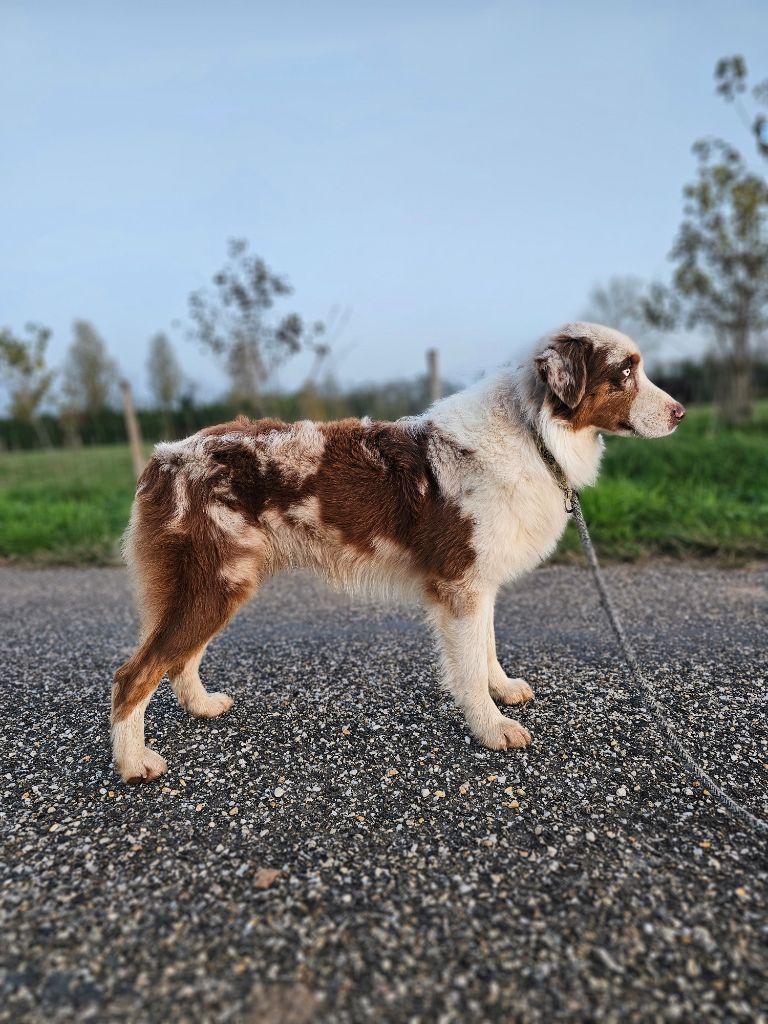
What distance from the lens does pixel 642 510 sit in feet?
25.5

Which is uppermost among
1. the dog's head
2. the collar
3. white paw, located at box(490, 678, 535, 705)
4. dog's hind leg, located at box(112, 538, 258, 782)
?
the dog's head

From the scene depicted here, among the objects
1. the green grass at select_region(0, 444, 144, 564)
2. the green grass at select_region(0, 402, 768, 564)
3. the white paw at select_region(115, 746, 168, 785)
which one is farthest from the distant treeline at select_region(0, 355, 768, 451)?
the white paw at select_region(115, 746, 168, 785)

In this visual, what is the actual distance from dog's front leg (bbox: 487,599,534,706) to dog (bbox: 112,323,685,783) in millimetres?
345

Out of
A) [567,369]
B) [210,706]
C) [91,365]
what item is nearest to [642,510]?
[567,369]

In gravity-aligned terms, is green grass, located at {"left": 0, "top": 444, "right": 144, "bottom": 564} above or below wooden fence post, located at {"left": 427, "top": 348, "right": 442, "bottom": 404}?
below

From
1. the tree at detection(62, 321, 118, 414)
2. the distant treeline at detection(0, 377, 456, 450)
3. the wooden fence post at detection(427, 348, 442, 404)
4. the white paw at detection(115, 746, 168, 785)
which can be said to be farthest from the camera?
the tree at detection(62, 321, 118, 414)

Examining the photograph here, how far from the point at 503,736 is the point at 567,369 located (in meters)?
1.96

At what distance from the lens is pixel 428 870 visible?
8.33 ft

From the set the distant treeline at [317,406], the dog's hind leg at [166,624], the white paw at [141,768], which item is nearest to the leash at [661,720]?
the dog's hind leg at [166,624]

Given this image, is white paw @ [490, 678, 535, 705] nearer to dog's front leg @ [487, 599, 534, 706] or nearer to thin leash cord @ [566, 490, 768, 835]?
dog's front leg @ [487, 599, 534, 706]

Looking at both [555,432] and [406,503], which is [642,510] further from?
[406,503]

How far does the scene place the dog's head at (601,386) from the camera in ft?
11.3

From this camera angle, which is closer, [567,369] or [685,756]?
[685,756]

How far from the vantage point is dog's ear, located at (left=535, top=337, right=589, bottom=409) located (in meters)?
3.42
